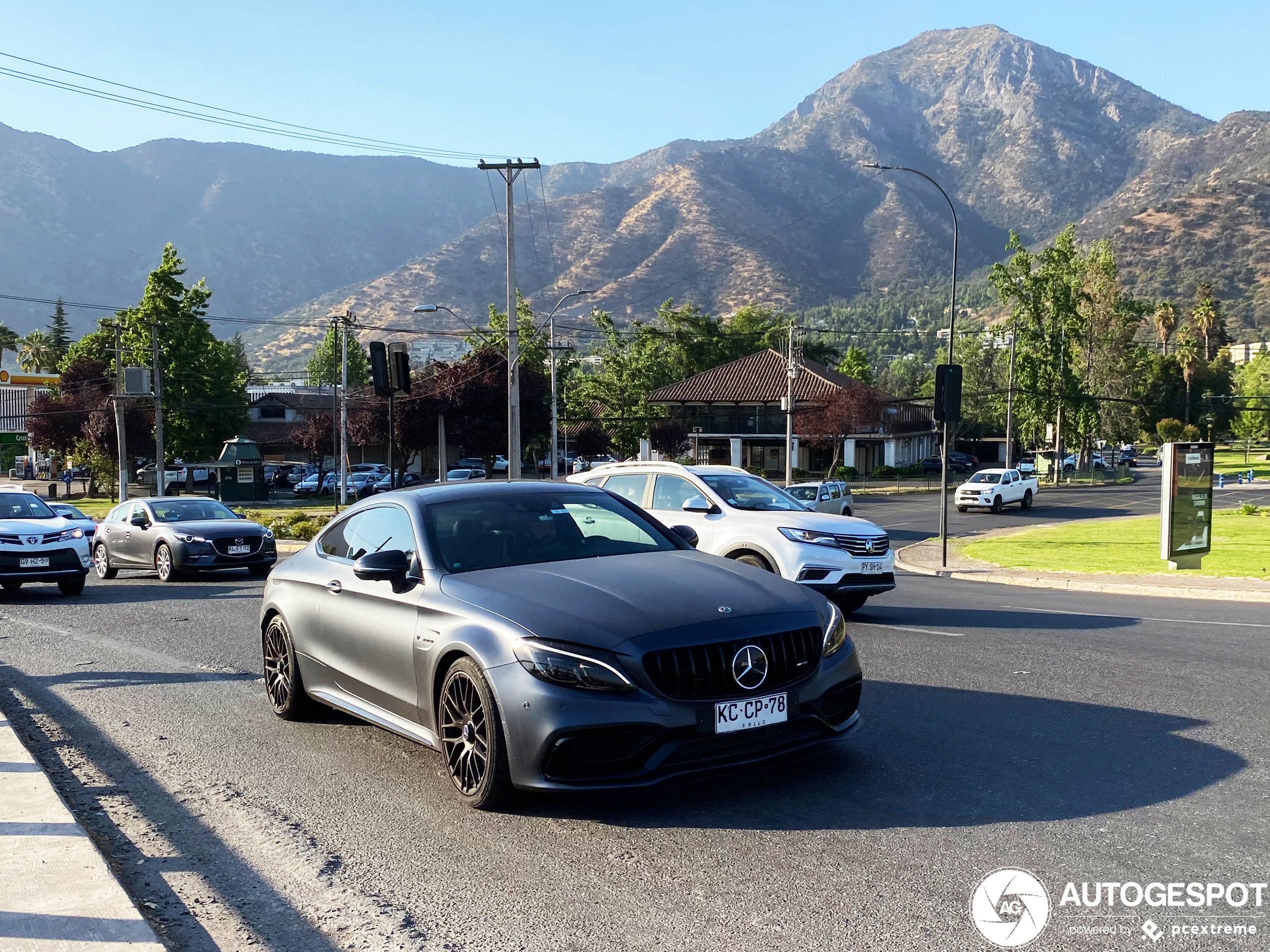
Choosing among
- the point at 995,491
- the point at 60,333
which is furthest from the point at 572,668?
the point at 60,333

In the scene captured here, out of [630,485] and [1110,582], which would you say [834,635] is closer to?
[630,485]

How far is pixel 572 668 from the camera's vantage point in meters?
5.09

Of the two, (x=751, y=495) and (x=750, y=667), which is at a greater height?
(x=751, y=495)

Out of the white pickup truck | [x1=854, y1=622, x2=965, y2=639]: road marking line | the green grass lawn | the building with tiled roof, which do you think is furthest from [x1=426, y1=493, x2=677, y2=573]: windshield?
the building with tiled roof

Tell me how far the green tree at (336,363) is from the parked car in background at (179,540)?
82137mm

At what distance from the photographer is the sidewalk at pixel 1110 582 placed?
1614cm

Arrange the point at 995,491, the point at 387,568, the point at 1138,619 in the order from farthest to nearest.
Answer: the point at 995,491 → the point at 1138,619 → the point at 387,568

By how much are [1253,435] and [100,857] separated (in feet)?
440

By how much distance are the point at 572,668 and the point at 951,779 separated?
2.18m

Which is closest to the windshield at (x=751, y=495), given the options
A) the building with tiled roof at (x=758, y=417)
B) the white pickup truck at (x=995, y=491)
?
A: the white pickup truck at (x=995, y=491)

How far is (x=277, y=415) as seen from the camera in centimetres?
10081

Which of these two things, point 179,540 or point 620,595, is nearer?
point 620,595

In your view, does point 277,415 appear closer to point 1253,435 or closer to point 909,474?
point 909,474

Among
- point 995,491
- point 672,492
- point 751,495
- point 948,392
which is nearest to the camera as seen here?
point 751,495
